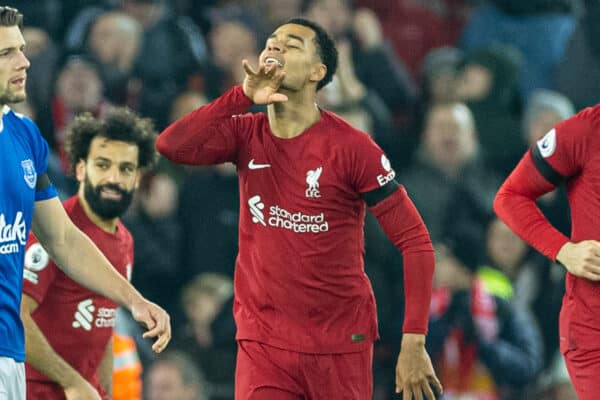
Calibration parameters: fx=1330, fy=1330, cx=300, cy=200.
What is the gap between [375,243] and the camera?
8.66 meters

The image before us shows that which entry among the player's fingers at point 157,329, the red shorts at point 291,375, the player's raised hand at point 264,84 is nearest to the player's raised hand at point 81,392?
the red shorts at point 291,375

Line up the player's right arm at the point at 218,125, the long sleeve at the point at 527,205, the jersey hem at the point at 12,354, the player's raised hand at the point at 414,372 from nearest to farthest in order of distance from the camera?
the jersey hem at the point at 12,354 < the player's raised hand at the point at 414,372 < the player's right arm at the point at 218,125 < the long sleeve at the point at 527,205

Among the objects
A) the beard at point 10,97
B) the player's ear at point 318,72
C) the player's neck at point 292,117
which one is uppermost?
the player's ear at point 318,72

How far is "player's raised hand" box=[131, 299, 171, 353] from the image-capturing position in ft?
15.3

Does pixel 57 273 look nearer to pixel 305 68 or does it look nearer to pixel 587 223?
pixel 305 68

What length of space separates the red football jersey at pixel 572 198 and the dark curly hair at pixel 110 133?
199 centimetres

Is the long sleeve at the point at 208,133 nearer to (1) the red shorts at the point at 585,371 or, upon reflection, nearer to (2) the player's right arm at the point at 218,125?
(2) the player's right arm at the point at 218,125

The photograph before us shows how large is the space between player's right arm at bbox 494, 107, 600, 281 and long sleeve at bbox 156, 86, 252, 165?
1208 millimetres

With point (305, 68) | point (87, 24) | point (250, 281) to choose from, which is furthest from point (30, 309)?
point (87, 24)

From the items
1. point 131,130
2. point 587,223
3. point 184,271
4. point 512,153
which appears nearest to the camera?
point 587,223

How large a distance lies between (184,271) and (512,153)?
242cm

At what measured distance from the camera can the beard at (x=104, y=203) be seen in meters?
6.22

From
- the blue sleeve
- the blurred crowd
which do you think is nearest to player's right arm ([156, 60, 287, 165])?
the blue sleeve

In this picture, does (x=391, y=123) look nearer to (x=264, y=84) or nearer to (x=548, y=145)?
(x=548, y=145)
